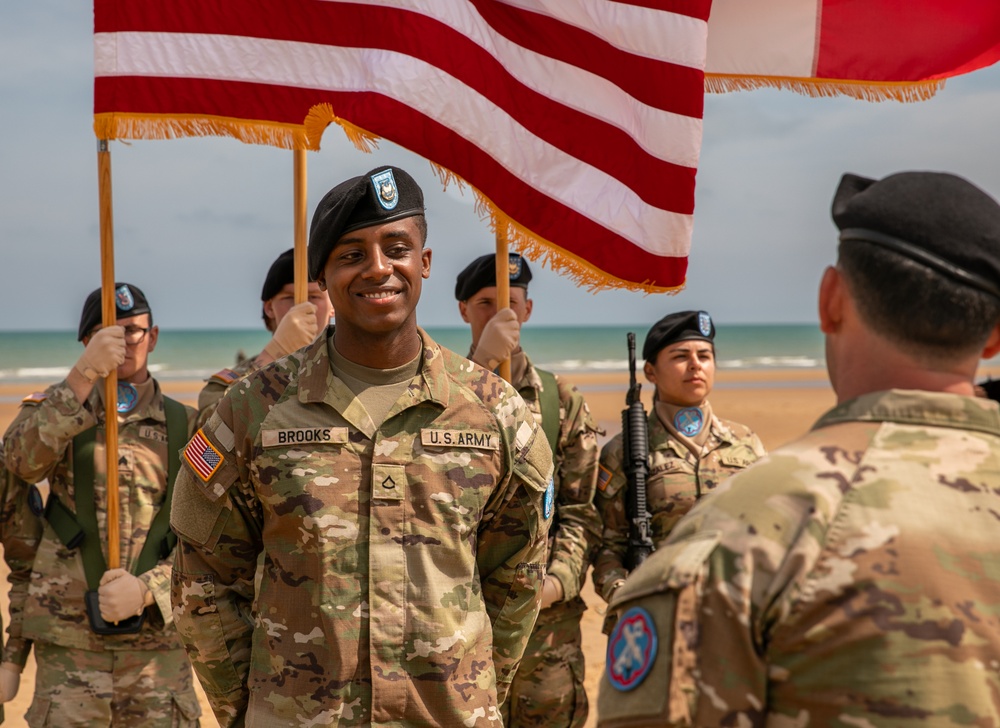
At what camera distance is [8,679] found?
16.8ft

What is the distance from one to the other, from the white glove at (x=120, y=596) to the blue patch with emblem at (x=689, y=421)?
2.57m

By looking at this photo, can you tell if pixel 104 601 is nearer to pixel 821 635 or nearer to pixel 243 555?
pixel 243 555

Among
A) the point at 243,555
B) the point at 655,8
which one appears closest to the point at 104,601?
the point at 243,555

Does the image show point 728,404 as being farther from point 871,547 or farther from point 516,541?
point 871,547

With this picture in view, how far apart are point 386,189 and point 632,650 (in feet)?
6.23

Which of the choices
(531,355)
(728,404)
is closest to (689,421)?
(728,404)

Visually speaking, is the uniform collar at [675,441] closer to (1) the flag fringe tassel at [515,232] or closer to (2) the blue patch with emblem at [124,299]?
(1) the flag fringe tassel at [515,232]

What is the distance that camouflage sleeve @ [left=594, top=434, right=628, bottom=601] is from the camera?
5.20m

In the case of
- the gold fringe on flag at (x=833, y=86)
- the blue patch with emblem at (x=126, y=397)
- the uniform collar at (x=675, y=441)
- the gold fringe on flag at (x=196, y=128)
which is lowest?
the uniform collar at (x=675, y=441)

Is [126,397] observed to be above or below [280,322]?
below

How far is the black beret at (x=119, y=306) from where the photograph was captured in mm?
5414

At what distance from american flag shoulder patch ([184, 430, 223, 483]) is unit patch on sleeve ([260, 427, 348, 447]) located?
0.48 ft

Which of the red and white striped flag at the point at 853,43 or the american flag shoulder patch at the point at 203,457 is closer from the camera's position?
the american flag shoulder patch at the point at 203,457

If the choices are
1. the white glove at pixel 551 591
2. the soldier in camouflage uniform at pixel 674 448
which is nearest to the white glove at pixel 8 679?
the white glove at pixel 551 591
